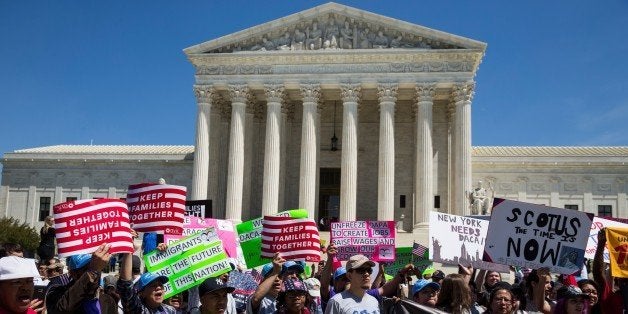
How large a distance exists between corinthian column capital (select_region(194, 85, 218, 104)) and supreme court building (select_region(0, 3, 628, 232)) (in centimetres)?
7

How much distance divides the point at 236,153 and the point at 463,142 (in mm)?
15324

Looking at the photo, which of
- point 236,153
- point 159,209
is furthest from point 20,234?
point 159,209

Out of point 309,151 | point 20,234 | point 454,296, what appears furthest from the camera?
point 20,234

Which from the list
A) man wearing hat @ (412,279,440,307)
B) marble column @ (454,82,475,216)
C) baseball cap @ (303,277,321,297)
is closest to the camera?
man wearing hat @ (412,279,440,307)

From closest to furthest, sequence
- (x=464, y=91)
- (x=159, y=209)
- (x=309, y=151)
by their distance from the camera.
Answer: (x=159, y=209) < (x=464, y=91) < (x=309, y=151)

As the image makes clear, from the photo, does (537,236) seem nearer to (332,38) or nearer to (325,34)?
(332,38)

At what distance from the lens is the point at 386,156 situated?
43.8 m

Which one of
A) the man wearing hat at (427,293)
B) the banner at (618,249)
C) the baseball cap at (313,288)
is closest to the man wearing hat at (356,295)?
the man wearing hat at (427,293)

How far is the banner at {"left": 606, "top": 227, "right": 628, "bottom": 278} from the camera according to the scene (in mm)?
10016

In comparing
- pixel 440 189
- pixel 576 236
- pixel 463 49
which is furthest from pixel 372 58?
pixel 576 236

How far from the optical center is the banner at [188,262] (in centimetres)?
905

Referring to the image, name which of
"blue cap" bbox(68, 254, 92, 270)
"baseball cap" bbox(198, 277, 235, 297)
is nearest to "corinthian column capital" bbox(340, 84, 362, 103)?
"blue cap" bbox(68, 254, 92, 270)

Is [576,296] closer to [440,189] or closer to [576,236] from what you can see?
[576,236]

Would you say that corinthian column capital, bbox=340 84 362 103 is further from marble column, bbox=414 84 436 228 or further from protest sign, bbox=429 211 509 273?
protest sign, bbox=429 211 509 273
